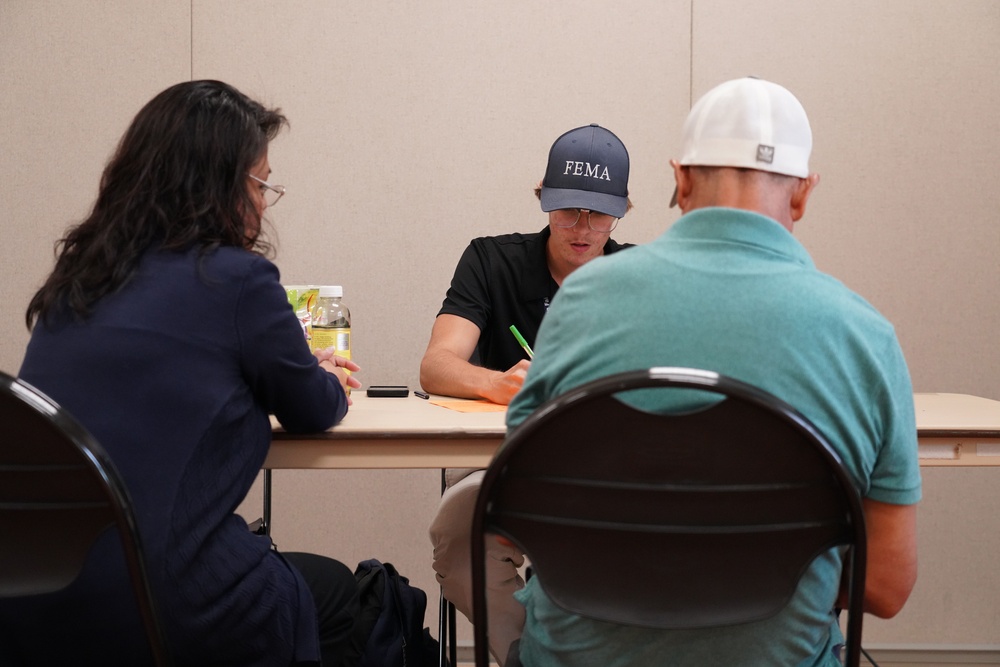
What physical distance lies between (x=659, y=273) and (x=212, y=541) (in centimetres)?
71

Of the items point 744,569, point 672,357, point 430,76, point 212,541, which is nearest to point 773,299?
point 672,357

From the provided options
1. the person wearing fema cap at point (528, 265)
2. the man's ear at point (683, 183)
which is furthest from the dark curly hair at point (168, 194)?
the person wearing fema cap at point (528, 265)

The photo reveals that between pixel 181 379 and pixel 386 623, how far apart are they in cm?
64

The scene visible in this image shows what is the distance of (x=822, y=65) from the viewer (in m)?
3.07

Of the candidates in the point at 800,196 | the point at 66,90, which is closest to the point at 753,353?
the point at 800,196

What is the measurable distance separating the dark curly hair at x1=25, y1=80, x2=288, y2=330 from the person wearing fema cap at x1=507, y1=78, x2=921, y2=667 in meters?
0.57

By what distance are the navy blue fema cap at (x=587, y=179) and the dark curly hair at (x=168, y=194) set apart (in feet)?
3.22

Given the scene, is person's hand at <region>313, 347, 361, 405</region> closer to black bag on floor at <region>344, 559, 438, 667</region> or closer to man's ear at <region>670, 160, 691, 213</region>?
black bag on floor at <region>344, 559, 438, 667</region>

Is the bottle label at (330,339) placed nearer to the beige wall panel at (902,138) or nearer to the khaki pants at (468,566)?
the khaki pants at (468,566)

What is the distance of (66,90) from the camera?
3.09m

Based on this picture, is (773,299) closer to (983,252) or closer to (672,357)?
(672,357)

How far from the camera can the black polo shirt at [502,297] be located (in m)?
2.39

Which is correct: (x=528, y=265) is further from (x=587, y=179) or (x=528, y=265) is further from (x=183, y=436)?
(x=183, y=436)

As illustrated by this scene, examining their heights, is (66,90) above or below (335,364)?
above
